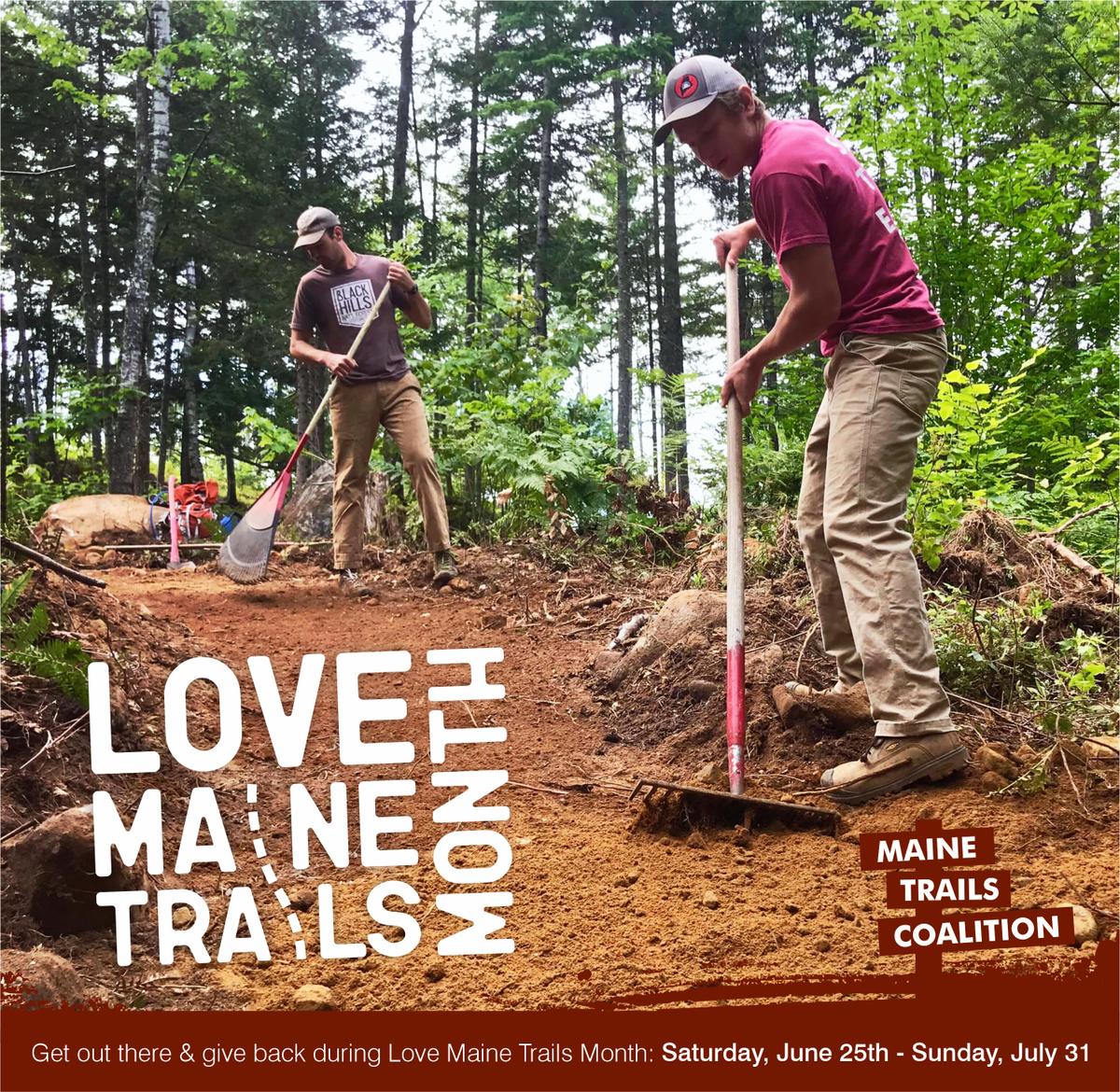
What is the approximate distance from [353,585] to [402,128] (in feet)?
33.7

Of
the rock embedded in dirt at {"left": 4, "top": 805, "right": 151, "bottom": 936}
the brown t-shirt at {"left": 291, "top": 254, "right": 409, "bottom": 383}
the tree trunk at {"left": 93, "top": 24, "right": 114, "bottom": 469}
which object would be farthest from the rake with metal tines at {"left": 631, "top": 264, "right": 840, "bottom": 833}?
the tree trunk at {"left": 93, "top": 24, "right": 114, "bottom": 469}

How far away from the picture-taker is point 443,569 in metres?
6.91

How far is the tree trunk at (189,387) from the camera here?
763 inches

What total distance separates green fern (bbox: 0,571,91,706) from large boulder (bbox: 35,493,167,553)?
26.2 feet

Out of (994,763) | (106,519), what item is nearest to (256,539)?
(106,519)

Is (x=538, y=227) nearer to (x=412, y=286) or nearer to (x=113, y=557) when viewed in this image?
(x=412, y=286)

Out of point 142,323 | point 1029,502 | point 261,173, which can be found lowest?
point 1029,502

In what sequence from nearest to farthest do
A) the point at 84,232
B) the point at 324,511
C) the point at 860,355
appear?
the point at 860,355 → the point at 324,511 → the point at 84,232

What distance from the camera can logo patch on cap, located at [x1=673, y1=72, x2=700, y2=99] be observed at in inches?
113

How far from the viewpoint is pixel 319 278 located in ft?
22.1

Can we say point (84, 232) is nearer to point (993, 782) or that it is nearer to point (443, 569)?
point (443, 569)

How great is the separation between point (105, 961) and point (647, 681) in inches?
105

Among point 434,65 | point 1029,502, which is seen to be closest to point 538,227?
point 434,65

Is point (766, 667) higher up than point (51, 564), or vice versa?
point (51, 564)
